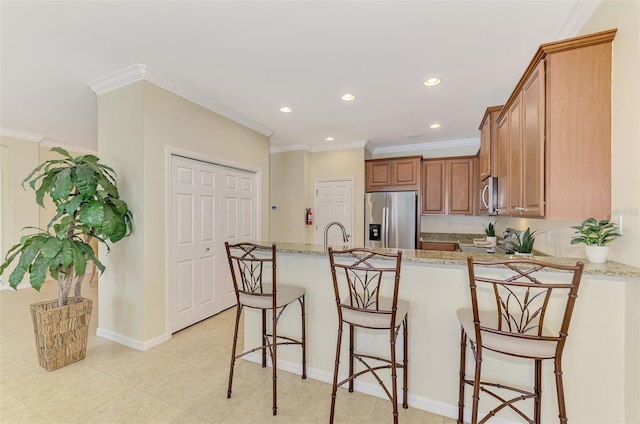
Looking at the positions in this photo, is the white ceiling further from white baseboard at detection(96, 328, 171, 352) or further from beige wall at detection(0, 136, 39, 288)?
white baseboard at detection(96, 328, 171, 352)

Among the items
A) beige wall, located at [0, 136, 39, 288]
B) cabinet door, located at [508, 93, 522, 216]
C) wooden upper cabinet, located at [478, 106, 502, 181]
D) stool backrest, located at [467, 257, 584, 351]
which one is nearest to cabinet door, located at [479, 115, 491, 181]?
wooden upper cabinet, located at [478, 106, 502, 181]

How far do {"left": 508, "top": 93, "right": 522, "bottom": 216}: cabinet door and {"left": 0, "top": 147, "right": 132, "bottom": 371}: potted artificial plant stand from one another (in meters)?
3.34

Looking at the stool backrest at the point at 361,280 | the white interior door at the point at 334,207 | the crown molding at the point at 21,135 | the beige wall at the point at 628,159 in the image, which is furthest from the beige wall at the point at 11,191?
the beige wall at the point at 628,159

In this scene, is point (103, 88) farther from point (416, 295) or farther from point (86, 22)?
point (416, 295)

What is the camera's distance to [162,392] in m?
2.02

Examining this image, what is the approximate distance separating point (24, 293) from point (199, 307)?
3492 mm

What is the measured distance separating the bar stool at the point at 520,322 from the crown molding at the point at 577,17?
1.67 meters

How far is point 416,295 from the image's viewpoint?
189 centimetres

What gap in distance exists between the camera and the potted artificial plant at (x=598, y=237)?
4.93 ft

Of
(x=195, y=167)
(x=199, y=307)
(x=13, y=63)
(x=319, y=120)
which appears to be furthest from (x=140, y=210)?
(x=319, y=120)

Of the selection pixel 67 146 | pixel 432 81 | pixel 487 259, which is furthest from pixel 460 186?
pixel 67 146

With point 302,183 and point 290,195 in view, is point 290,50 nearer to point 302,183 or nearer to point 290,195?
point 302,183

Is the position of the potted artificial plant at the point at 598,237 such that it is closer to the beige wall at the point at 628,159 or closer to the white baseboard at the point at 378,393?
the beige wall at the point at 628,159

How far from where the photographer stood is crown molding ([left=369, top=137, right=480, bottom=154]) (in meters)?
4.90
